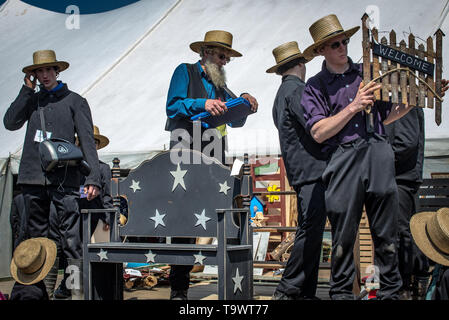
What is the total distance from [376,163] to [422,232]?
510 mm

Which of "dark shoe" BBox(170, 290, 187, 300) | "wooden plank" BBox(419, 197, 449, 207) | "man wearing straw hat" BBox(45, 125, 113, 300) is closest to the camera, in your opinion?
"dark shoe" BBox(170, 290, 187, 300)

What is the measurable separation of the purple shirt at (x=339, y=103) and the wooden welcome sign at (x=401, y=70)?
0.38 ft

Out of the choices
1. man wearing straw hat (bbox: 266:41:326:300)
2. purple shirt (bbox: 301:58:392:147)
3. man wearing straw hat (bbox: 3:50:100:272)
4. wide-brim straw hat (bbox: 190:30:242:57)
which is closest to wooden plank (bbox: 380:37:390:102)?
purple shirt (bbox: 301:58:392:147)

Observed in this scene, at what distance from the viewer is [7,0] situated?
1085 centimetres

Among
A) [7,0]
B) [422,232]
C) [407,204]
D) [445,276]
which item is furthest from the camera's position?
[7,0]

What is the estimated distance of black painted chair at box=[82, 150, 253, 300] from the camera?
3002 mm

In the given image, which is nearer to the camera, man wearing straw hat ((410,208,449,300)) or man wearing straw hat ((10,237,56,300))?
man wearing straw hat ((410,208,449,300))

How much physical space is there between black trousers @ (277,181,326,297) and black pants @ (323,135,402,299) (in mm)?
480

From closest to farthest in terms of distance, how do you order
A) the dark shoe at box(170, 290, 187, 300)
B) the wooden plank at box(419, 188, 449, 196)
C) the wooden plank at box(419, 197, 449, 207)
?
the dark shoe at box(170, 290, 187, 300) → the wooden plank at box(419, 197, 449, 207) → the wooden plank at box(419, 188, 449, 196)

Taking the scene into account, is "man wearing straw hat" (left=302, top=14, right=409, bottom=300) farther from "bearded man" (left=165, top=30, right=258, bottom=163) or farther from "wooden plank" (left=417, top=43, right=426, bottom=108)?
"bearded man" (left=165, top=30, right=258, bottom=163)

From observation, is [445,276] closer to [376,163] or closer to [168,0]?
[376,163]

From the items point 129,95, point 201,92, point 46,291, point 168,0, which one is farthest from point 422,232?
point 168,0

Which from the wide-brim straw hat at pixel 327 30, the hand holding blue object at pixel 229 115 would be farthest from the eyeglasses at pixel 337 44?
the hand holding blue object at pixel 229 115

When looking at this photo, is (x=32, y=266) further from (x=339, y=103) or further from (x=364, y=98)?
(x=364, y=98)
